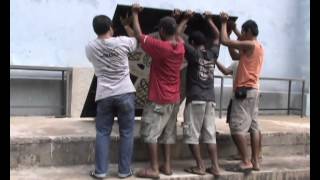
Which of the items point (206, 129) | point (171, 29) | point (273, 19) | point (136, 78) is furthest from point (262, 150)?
point (273, 19)

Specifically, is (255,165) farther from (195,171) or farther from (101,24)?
(101,24)

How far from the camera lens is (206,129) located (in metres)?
5.66

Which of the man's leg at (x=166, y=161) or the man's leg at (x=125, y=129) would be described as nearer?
the man's leg at (x=125, y=129)

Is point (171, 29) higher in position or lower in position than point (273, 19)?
lower

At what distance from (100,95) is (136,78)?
3.71 feet

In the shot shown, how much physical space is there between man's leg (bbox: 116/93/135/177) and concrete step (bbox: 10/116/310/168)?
0.62 m

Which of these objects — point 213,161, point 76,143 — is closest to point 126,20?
point 76,143

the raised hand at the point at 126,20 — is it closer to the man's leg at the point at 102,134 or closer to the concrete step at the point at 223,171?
the man's leg at the point at 102,134

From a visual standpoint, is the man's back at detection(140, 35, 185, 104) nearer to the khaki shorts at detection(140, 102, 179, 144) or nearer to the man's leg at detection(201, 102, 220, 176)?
the khaki shorts at detection(140, 102, 179, 144)

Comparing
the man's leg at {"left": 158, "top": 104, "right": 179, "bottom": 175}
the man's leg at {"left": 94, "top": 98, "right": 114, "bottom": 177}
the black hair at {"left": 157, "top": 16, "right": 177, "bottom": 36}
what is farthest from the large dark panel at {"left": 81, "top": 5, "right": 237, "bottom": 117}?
the man's leg at {"left": 94, "top": 98, "right": 114, "bottom": 177}

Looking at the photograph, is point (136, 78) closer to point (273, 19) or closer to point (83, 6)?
point (83, 6)

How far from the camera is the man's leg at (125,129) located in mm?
5168

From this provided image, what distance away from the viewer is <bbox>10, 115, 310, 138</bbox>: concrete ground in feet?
19.3

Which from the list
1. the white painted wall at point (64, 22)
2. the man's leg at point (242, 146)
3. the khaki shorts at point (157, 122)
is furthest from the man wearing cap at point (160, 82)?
the white painted wall at point (64, 22)
